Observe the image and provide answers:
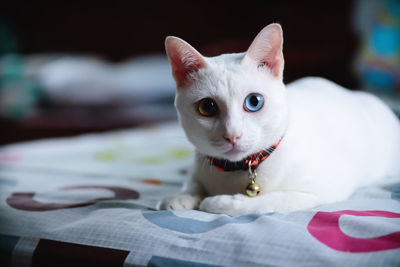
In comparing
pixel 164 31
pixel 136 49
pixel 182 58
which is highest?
pixel 164 31

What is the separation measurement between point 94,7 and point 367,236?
12.1 ft

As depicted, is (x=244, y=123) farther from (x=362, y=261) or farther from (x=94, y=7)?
(x=94, y=7)

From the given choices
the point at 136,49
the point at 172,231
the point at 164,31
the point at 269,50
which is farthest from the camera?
the point at 136,49

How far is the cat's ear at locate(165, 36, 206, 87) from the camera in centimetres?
83

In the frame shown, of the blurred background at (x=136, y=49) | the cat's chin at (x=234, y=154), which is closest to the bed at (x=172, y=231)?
the cat's chin at (x=234, y=154)

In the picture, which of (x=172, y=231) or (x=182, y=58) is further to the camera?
(x=182, y=58)

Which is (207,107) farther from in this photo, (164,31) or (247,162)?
(164,31)

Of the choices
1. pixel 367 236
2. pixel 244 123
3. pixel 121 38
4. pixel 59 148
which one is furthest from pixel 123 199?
pixel 121 38

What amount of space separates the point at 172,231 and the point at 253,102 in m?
0.31

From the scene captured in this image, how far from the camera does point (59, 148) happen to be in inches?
70.2

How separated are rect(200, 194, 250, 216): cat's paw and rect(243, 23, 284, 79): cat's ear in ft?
0.97

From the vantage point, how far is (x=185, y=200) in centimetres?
87

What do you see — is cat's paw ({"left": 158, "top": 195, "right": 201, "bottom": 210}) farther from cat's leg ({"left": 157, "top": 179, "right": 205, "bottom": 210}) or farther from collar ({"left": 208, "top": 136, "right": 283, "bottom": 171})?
collar ({"left": 208, "top": 136, "right": 283, "bottom": 171})

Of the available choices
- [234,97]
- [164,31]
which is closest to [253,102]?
[234,97]
